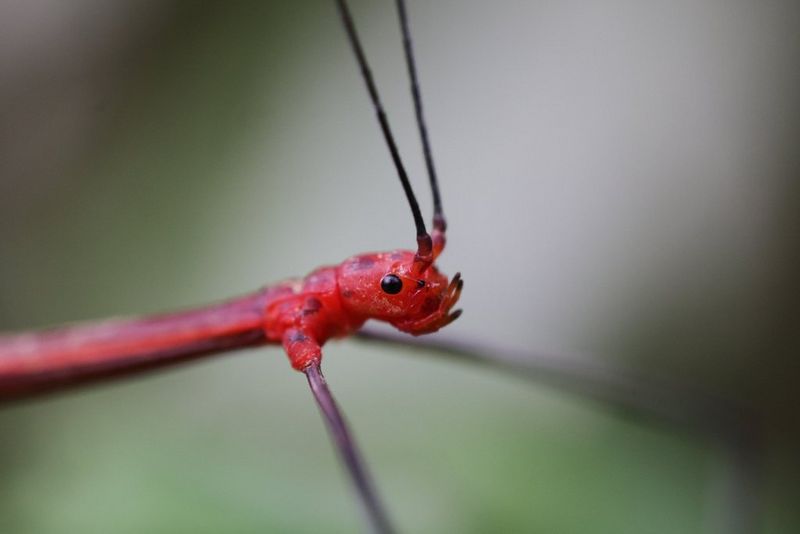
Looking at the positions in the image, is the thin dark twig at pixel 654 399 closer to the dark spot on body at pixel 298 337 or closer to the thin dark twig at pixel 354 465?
the dark spot on body at pixel 298 337

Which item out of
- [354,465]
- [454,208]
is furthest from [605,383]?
[354,465]

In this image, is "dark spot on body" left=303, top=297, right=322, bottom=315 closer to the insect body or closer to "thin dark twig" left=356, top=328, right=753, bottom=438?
the insect body

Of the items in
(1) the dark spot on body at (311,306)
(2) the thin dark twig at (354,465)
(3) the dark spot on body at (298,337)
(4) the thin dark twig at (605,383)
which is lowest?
(2) the thin dark twig at (354,465)

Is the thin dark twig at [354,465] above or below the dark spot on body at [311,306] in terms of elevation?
below

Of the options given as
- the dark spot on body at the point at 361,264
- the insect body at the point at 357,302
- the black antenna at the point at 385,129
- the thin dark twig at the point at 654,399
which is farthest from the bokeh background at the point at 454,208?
the black antenna at the point at 385,129

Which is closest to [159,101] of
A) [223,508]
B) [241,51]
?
[241,51]

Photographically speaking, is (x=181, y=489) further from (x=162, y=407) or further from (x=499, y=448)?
(x=499, y=448)

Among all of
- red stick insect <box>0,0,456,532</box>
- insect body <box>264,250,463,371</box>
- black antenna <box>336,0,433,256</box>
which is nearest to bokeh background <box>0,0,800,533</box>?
red stick insect <box>0,0,456,532</box>
